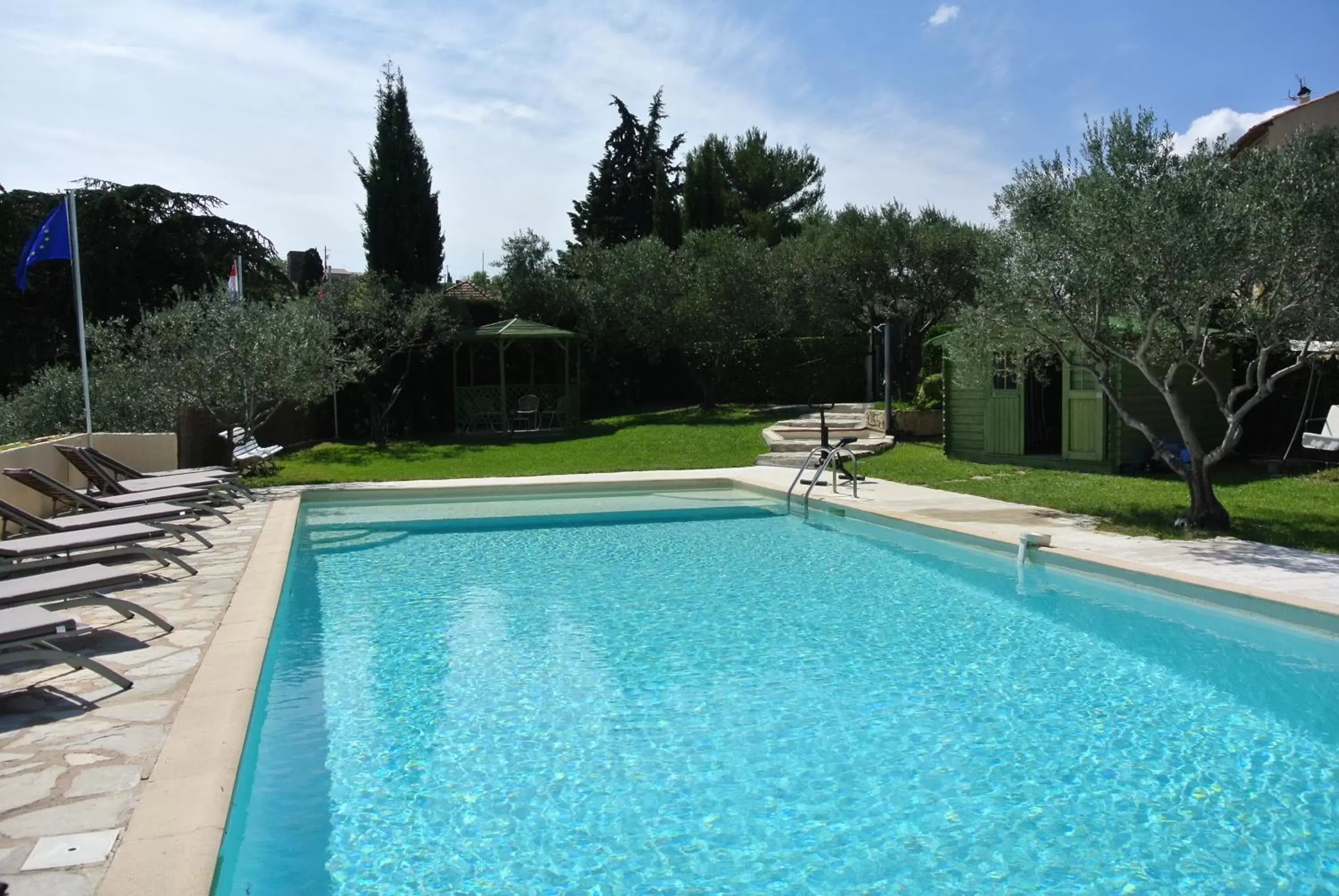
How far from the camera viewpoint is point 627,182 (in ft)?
126

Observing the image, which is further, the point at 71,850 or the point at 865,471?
the point at 865,471

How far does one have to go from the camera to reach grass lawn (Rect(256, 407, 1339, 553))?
9609 millimetres

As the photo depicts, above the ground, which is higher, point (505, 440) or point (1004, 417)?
point (1004, 417)

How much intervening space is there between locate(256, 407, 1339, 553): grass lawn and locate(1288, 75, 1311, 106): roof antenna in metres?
12.7

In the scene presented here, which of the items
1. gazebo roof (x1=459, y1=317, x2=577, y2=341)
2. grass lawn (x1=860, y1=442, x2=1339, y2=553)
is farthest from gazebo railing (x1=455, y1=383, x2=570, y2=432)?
grass lawn (x1=860, y1=442, x2=1339, y2=553)

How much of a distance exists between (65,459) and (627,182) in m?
30.2

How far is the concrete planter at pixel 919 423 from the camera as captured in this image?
1800cm

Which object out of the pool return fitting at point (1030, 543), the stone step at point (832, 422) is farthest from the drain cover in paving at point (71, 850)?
the stone step at point (832, 422)

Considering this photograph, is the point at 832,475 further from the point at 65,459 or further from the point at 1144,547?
the point at 65,459

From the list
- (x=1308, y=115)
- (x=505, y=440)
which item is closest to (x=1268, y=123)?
(x=1308, y=115)

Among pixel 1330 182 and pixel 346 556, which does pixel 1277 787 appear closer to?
pixel 1330 182

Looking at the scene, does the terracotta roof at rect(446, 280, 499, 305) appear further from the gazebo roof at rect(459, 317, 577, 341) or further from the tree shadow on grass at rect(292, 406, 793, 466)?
the tree shadow on grass at rect(292, 406, 793, 466)

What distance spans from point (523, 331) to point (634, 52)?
1005 centimetres

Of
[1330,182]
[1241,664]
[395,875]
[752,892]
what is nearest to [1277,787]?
[1241,664]
